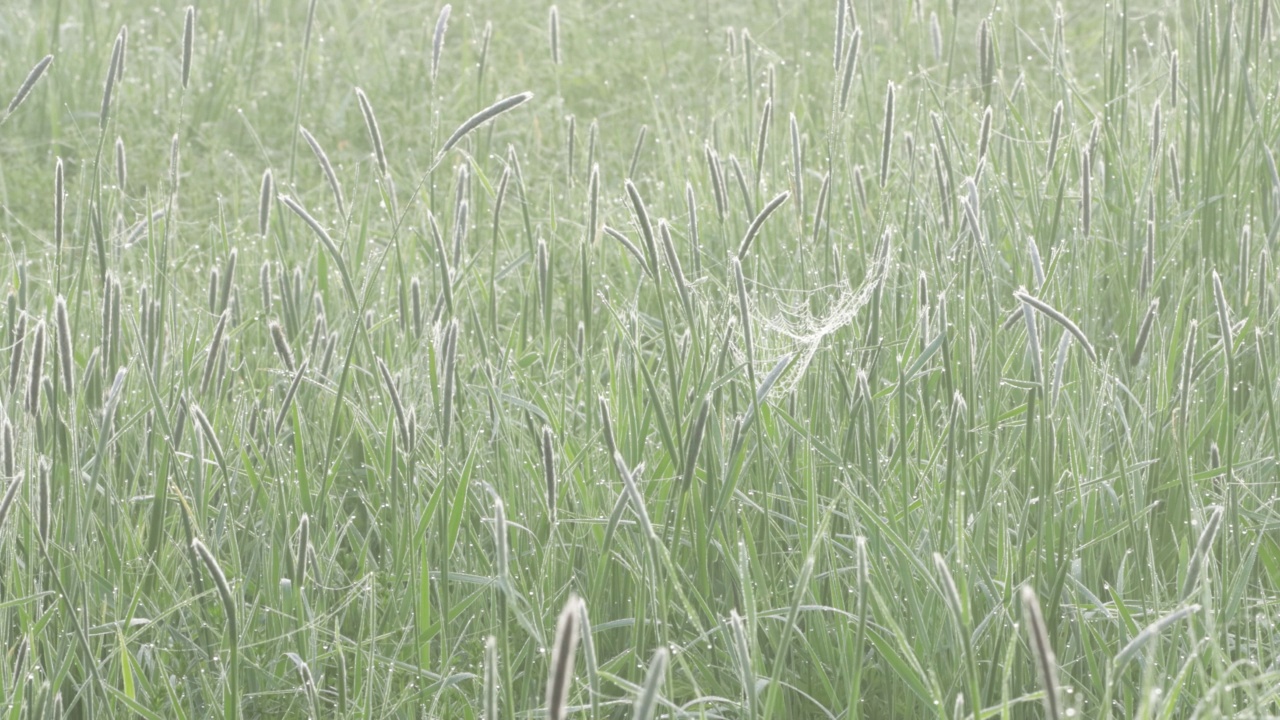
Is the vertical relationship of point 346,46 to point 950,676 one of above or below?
above

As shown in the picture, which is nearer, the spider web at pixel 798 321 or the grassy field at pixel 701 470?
the grassy field at pixel 701 470

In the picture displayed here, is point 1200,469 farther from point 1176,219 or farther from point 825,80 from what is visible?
point 825,80

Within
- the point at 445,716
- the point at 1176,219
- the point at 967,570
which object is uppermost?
the point at 1176,219

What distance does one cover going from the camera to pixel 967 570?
146cm

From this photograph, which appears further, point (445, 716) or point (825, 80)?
point (825, 80)

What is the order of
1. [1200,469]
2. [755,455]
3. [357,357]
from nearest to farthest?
1. [755,455]
2. [1200,469]
3. [357,357]

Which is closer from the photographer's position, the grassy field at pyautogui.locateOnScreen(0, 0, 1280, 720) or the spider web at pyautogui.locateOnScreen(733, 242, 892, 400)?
the grassy field at pyautogui.locateOnScreen(0, 0, 1280, 720)

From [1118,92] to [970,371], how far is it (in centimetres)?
154

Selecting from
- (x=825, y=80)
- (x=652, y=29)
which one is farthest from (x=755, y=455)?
(x=652, y=29)

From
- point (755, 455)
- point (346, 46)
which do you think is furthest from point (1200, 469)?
point (346, 46)

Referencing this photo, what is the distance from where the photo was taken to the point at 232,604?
1.14 meters

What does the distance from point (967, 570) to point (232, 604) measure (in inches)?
30.5

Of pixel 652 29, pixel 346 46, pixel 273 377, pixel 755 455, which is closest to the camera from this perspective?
pixel 755 455

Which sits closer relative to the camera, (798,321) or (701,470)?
(701,470)
